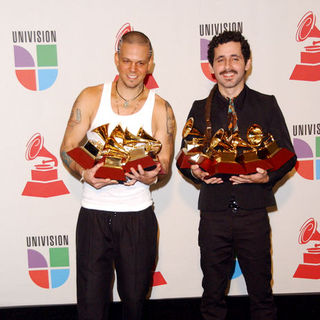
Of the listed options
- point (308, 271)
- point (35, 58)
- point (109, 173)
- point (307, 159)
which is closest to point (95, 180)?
point (109, 173)

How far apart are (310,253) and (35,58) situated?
2298 mm

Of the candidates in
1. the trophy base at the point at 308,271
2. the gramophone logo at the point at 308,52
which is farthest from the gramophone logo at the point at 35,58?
the trophy base at the point at 308,271

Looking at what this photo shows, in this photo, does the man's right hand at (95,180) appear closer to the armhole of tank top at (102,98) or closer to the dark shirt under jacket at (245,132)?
the armhole of tank top at (102,98)

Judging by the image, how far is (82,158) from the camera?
1.94 m

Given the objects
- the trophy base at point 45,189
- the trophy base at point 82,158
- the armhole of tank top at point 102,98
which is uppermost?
the armhole of tank top at point 102,98

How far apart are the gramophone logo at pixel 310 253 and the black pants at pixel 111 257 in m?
1.30

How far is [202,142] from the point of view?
2.05 m

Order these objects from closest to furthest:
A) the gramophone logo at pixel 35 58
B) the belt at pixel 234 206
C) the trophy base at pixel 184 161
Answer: the trophy base at pixel 184 161
the belt at pixel 234 206
the gramophone logo at pixel 35 58

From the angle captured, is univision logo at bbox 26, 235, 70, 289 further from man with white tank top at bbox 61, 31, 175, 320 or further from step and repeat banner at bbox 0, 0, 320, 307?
man with white tank top at bbox 61, 31, 175, 320

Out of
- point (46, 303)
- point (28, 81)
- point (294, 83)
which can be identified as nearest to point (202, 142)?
point (294, 83)

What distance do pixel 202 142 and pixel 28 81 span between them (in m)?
1.34

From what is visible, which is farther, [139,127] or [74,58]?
[74,58]

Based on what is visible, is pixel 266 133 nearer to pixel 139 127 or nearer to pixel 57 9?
pixel 139 127

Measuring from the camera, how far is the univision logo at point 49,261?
2877 mm
